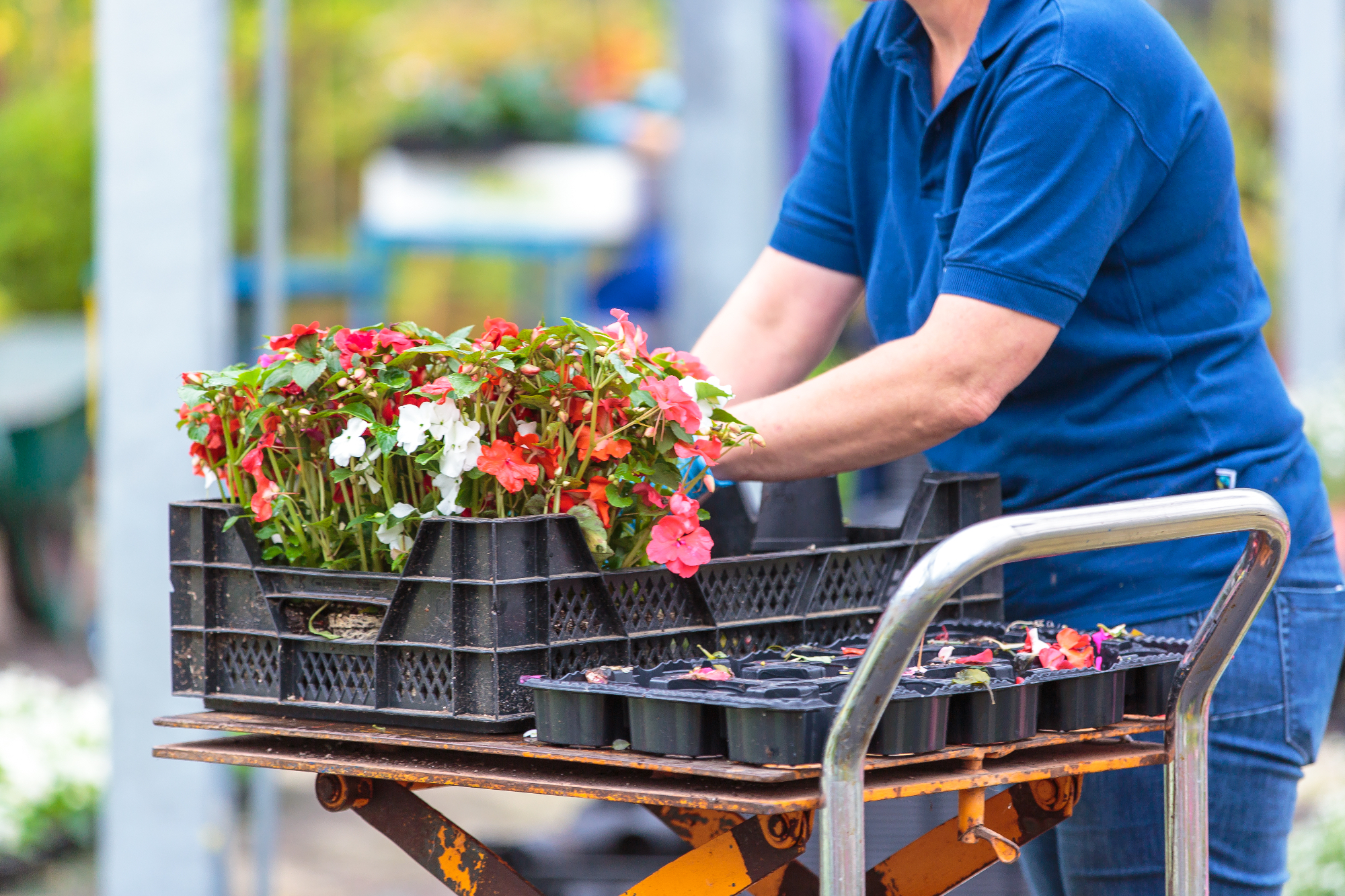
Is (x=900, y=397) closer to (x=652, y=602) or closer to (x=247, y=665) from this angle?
(x=652, y=602)

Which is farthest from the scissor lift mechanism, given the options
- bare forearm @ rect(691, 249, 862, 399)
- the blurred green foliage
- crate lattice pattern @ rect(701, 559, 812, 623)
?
the blurred green foliage

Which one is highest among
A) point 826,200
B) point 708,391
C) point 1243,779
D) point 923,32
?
point 923,32

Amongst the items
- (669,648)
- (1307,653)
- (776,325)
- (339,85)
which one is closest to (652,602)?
(669,648)

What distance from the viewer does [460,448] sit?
158cm

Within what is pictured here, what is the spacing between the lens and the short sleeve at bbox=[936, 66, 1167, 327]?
1726 mm

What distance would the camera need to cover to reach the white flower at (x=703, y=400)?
Answer: 1650mm

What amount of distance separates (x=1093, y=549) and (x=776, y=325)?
0.84m

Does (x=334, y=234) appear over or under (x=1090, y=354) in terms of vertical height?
over

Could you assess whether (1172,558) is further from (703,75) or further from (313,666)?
(703,75)

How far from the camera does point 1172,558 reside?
190cm

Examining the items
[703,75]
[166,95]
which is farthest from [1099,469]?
[703,75]

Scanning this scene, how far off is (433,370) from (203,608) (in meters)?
0.38

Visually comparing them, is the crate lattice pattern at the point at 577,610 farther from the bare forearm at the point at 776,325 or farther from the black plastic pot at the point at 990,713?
the bare forearm at the point at 776,325

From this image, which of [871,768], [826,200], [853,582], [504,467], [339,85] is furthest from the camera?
[339,85]
